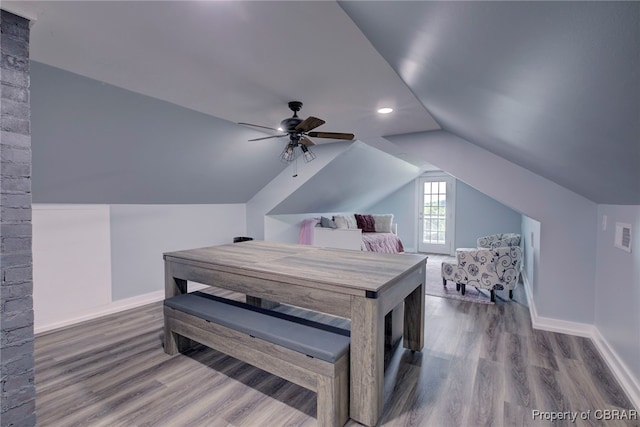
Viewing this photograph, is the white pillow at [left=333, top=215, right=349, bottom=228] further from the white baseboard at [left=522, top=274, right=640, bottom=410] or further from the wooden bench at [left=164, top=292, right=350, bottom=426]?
the wooden bench at [left=164, top=292, right=350, bottom=426]

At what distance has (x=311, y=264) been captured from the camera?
7.25 ft

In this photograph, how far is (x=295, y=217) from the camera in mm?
6016

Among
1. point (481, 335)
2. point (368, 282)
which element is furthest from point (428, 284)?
point (368, 282)

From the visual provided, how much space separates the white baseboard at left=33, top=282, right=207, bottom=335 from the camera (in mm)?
3039

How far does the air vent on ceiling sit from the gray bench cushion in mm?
2039

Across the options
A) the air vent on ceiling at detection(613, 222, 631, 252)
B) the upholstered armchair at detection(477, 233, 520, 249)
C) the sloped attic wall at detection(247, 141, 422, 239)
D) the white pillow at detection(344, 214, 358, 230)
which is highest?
the sloped attic wall at detection(247, 141, 422, 239)

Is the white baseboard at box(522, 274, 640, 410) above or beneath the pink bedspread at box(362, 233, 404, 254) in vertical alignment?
beneath

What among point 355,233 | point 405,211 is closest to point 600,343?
point 355,233

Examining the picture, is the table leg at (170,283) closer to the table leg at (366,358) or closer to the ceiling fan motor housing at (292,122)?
the ceiling fan motor housing at (292,122)

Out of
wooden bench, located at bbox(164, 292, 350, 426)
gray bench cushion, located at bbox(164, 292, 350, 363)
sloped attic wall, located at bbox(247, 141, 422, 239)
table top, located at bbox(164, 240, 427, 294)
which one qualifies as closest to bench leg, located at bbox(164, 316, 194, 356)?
wooden bench, located at bbox(164, 292, 350, 426)

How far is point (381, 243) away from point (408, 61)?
4621 millimetres

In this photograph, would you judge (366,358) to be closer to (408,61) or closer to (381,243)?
(408,61)

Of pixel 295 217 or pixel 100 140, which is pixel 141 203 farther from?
pixel 295 217

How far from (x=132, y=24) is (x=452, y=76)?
1682 millimetres
